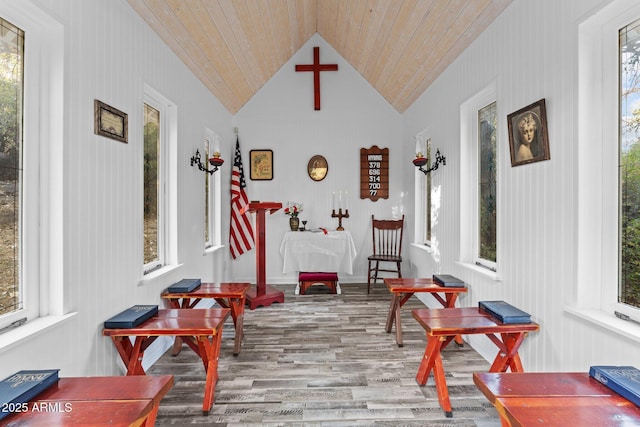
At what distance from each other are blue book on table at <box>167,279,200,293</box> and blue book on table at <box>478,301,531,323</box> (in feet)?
7.72

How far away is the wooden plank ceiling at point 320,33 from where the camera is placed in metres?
2.81

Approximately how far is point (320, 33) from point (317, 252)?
3464mm

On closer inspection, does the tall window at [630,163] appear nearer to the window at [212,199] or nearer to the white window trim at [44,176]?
the white window trim at [44,176]

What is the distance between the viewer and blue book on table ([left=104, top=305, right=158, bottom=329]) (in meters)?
2.10

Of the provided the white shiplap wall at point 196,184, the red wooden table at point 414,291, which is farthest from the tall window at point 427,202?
the red wooden table at point 414,291

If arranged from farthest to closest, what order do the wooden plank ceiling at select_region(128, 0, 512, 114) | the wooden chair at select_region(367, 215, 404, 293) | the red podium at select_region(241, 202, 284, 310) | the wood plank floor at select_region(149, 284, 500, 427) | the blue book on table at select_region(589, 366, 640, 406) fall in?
the wooden chair at select_region(367, 215, 404, 293) → the red podium at select_region(241, 202, 284, 310) → the wooden plank ceiling at select_region(128, 0, 512, 114) → the wood plank floor at select_region(149, 284, 500, 427) → the blue book on table at select_region(589, 366, 640, 406)

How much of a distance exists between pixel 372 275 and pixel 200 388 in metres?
3.57

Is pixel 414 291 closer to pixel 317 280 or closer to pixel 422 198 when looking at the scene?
pixel 317 280

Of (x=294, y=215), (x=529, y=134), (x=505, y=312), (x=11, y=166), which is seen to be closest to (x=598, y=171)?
Result: (x=529, y=134)

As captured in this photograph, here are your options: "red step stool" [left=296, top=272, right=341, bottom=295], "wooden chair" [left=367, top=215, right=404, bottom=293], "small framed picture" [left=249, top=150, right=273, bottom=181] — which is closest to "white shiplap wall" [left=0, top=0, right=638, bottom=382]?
"wooden chair" [left=367, top=215, right=404, bottom=293]

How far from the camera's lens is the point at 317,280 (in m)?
4.82

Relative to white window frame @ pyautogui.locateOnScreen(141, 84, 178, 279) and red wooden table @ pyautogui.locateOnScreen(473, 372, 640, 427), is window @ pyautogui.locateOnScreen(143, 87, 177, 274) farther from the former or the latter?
red wooden table @ pyautogui.locateOnScreen(473, 372, 640, 427)

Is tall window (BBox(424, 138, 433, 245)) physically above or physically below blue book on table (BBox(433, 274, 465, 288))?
above

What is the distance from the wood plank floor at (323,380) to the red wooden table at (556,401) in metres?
0.68
